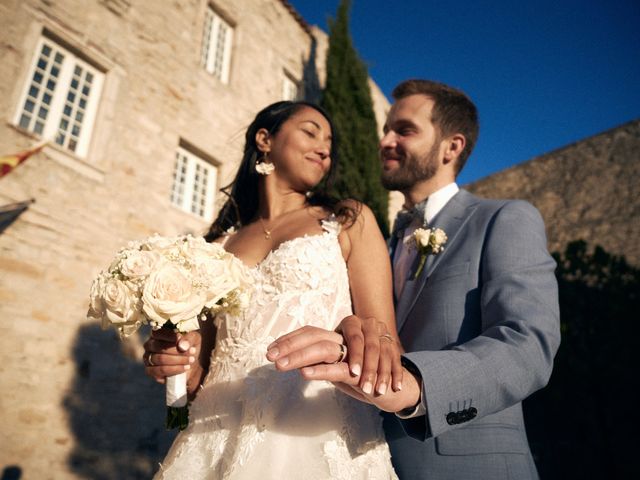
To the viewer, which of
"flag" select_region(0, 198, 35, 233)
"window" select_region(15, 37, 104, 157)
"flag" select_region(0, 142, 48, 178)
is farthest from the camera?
"window" select_region(15, 37, 104, 157)

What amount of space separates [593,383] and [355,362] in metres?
11.0

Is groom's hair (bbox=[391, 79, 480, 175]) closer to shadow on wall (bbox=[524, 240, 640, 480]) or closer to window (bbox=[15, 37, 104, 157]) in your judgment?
window (bbox=[15, 37, 104, 157])

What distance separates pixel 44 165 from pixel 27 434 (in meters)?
3.76

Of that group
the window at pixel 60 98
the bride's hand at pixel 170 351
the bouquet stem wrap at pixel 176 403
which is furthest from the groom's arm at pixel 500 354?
the window at pixel 60 98

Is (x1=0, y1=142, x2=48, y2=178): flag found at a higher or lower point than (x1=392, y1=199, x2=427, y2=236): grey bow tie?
higher

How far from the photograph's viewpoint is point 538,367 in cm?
142

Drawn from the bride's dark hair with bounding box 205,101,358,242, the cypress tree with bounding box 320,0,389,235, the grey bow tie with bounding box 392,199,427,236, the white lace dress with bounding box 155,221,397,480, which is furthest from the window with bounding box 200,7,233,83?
the white lace dress with bounding box 155,221,397,480

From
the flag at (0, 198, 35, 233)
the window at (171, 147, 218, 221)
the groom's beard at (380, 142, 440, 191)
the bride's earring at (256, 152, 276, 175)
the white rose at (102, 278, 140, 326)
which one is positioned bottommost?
the white rose at (102, 278, 140, 326)

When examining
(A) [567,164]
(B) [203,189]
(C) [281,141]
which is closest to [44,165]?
(B) [203,189]

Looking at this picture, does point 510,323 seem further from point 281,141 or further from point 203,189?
point 203,189

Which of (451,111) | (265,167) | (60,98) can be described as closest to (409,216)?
(451,111)

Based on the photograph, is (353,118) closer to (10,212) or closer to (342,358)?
(10,212)

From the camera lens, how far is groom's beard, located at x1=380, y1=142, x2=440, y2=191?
296 cm

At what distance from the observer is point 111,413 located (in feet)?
20.0
